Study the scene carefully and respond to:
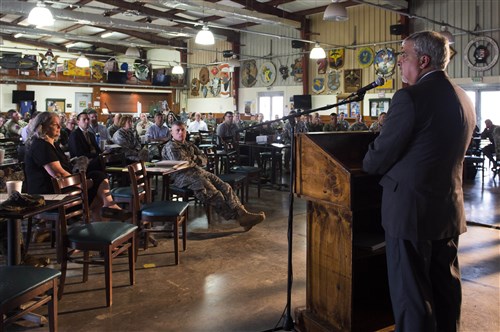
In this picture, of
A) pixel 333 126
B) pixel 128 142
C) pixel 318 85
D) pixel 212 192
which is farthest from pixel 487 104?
pixel 212 192

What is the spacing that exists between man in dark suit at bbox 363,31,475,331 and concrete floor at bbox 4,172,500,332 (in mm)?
1104

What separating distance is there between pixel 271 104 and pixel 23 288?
15.3 m

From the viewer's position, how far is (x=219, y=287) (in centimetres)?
355

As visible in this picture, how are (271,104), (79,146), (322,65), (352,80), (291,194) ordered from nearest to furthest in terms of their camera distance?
(291,194), (79,146), (352,80), (322,65), (271,104)

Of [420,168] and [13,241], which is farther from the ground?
[420,168]

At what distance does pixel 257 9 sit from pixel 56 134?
34.5 ft

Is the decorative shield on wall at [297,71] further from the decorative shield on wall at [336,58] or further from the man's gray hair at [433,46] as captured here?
the man's gray hair at [433,46]

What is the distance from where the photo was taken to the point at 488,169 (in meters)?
11.1

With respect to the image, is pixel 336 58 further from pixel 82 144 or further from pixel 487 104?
pixel 82 144

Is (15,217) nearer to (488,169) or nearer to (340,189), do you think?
(340,189)

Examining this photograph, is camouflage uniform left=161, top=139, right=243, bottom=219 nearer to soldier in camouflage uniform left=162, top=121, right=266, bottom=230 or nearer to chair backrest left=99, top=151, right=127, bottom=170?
soldier in camouflage uniform left=162, top=121, right=266, bottom=230

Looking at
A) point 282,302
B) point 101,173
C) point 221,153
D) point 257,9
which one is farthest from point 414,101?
point 257,9

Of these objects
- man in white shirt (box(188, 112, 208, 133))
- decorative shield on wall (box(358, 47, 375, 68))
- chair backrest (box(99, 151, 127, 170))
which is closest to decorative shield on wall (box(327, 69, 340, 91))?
decorative shield on wall (box(358, 47, 375, 68))

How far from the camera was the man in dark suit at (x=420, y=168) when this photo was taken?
1.99 metres
